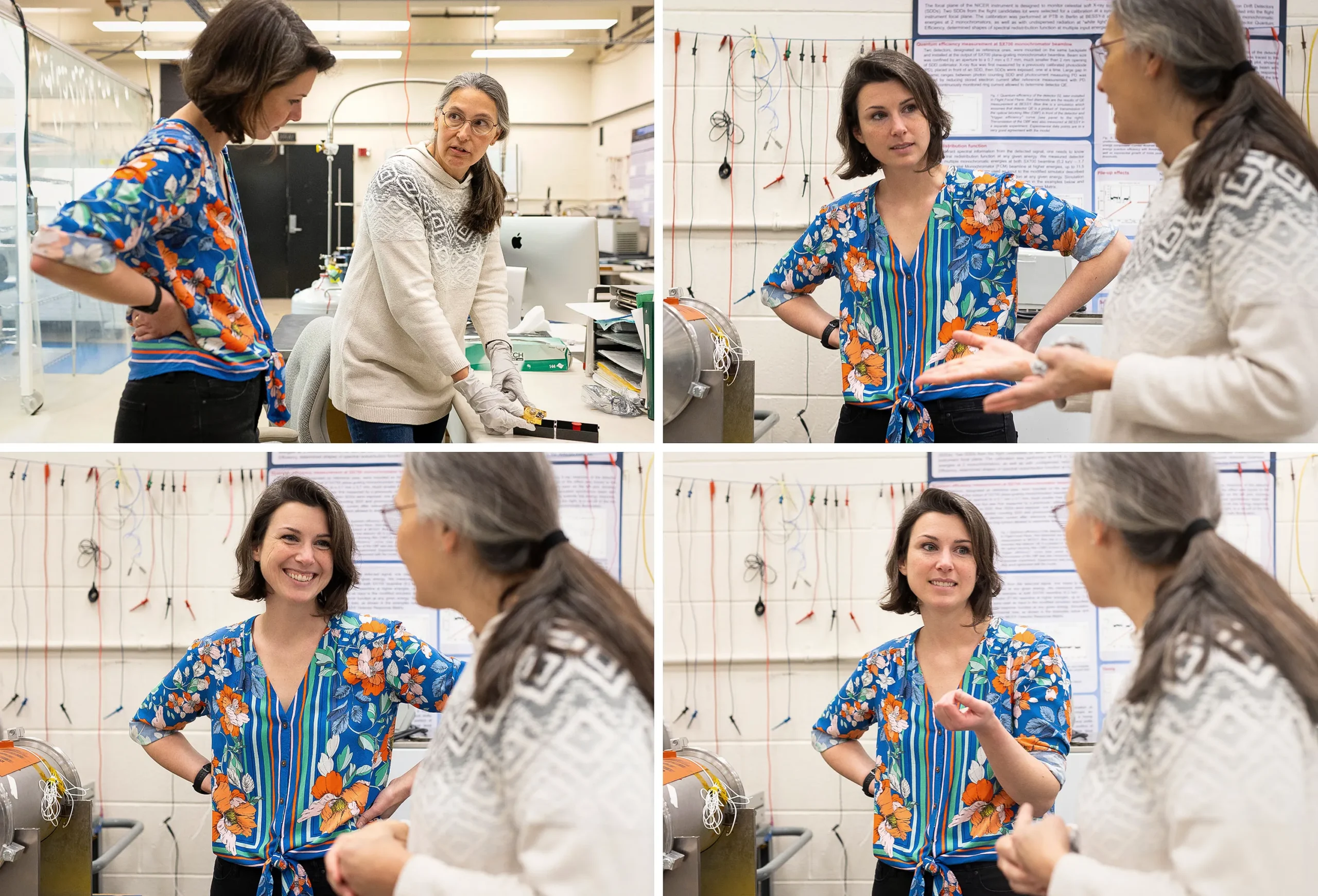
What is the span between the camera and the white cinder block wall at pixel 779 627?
2.12 meters

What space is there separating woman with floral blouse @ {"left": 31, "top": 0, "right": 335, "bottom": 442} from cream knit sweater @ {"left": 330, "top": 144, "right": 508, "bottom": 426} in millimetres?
279

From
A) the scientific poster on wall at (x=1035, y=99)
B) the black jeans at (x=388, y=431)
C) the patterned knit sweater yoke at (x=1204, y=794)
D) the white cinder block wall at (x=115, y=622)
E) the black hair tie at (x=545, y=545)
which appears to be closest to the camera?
the patterned knit sweater yoke at (x=1204, y=794)

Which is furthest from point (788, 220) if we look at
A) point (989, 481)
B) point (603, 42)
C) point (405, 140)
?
point (989, 481)

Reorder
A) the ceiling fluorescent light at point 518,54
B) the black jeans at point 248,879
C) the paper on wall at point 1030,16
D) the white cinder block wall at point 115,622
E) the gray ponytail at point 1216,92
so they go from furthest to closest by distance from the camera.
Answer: the paper on wall at point 1030,16 < the ceiling fluorescent light at point 518,54 < the white cinder block wall at point 115,622 < the black jeans at point 248,879 < the gray ponytail at point 1216,92

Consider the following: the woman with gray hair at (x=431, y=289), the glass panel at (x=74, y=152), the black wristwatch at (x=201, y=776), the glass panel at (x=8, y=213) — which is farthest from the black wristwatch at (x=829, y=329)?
the glass panel at (x=8, y=213)

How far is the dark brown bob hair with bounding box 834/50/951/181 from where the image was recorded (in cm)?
167

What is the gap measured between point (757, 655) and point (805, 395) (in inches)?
39.5

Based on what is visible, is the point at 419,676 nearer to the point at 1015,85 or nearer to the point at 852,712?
the point at 852,712

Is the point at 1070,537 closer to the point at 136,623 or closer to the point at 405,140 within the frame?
the point at 136,623

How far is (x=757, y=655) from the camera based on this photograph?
222 cm

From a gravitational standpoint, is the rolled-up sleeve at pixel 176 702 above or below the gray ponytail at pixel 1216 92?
below

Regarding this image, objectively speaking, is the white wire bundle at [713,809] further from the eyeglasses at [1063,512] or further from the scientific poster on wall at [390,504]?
the eyeglasses at [1063,512]

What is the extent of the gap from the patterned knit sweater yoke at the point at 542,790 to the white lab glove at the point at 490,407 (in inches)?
23.7

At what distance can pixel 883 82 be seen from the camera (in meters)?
1.68
